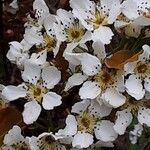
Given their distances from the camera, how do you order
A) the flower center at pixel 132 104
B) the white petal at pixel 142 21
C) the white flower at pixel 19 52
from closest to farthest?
the white petal at pixel 142 21, the flower center at pixel 132 104, the white flower at pixel 19 52

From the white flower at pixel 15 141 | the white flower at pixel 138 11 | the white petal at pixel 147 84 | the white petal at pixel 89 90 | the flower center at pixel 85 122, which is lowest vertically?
the white flower at pixel 15 141

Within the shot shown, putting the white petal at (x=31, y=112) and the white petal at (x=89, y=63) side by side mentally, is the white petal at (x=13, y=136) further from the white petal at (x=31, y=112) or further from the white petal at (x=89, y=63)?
the white petal at (x=89, y=63)

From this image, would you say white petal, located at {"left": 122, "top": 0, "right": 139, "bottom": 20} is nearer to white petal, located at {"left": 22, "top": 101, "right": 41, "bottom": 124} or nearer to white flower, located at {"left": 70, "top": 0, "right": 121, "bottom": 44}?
white flower, located at {"left": 70, "top": 0, "right": 121, "bottom": 44}

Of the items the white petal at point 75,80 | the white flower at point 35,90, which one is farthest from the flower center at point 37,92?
the white petal at point 75,80

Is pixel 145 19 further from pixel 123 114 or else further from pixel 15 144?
pixel 15 144

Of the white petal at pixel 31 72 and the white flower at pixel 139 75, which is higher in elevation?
the white flower at pixel 139 75

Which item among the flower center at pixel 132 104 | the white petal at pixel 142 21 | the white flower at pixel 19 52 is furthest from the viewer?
the white flower at pixel 19 52

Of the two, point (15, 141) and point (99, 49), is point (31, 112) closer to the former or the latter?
point (15, 141)

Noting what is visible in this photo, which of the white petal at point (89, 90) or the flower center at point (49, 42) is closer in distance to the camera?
the white petal at point (89, 90)

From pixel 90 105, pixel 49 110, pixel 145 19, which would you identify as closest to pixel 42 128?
pixel 49 110
